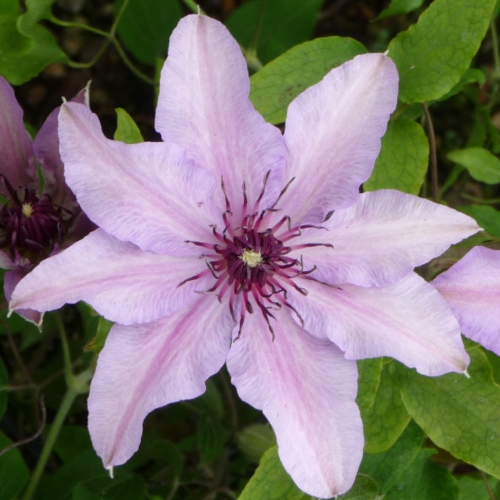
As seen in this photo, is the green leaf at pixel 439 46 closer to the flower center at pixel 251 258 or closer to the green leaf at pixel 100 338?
the flower center at pixel 251 258

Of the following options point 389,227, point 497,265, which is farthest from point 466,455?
point 389,227

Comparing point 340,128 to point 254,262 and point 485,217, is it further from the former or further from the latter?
point 485,217

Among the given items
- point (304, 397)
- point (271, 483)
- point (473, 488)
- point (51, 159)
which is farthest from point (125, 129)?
point (473, 488)

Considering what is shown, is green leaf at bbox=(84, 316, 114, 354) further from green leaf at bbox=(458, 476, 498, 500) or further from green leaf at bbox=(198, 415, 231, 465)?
green leaf at bbox=(458, 476, 498, 500)

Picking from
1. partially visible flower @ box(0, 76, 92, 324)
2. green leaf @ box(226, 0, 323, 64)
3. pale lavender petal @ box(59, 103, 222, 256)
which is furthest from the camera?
green leaf @ box(226, 0, 323, 64)

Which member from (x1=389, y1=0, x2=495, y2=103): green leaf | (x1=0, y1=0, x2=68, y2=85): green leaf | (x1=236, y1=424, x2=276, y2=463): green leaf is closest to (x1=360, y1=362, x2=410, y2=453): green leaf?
(x1=236, y1=424, x2=276, y2=463): green leaf

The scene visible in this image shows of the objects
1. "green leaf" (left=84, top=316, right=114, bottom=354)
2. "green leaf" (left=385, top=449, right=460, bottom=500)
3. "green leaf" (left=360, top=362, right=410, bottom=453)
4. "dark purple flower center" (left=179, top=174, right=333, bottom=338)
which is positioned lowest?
"green leaf" (left=385, top=449, right=460, bottom=500)

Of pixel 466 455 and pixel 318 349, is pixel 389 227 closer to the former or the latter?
pixel 318 349

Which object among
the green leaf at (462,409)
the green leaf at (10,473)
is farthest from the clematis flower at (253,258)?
the green leaf at (10,473)
